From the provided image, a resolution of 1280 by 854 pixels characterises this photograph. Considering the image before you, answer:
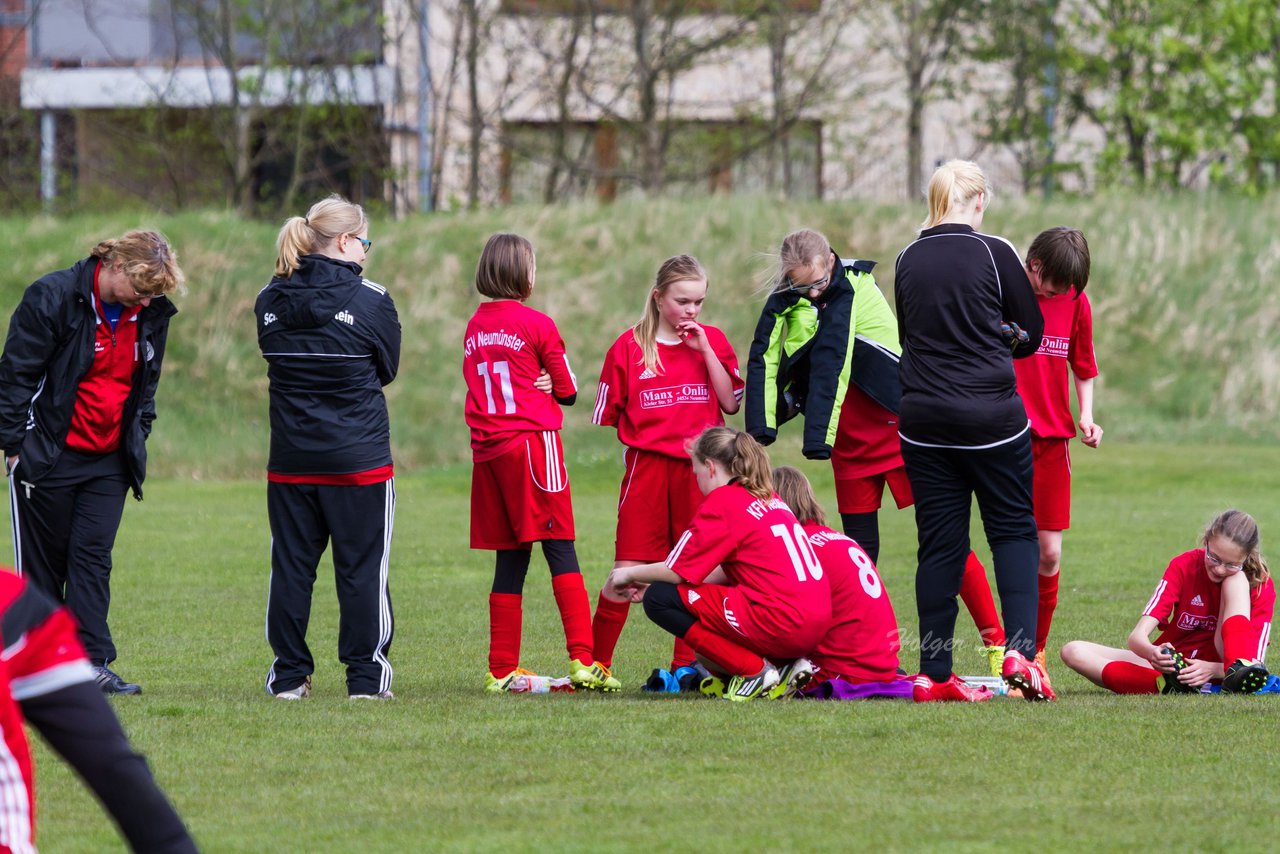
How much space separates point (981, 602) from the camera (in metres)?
7.48

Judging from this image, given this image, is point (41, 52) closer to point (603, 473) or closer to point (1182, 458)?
point (603, 473)

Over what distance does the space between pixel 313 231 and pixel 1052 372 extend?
328cm

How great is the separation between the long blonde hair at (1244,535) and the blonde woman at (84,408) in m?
4.38

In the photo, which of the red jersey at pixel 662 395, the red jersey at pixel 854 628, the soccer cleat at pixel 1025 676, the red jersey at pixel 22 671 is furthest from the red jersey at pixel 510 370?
the red jersey at pixel 22 671

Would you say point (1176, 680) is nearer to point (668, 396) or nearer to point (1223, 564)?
point (1223, 564)

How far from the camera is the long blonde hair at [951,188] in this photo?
652cm

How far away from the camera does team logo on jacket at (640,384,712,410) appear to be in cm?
746

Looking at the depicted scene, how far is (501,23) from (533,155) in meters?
2.40

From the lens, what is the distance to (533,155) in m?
30.6

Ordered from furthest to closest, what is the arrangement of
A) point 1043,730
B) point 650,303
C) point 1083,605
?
1. point 1083,605
2. point 650,303
3. point 1043,730

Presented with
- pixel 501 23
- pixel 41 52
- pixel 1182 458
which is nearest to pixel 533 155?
pixel 501 23

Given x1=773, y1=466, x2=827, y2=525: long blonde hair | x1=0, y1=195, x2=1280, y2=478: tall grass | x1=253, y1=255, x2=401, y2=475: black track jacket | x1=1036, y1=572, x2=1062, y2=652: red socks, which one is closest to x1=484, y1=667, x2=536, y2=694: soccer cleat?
x1=253, y1=255, x2=401, y2=475: black track jacket

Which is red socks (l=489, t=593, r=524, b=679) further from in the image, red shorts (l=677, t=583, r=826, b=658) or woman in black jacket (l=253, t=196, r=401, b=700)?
red shorts (l=677, t=583, r=826, b=658)

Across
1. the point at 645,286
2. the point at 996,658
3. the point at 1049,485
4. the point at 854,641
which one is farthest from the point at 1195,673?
the point at 645,286
